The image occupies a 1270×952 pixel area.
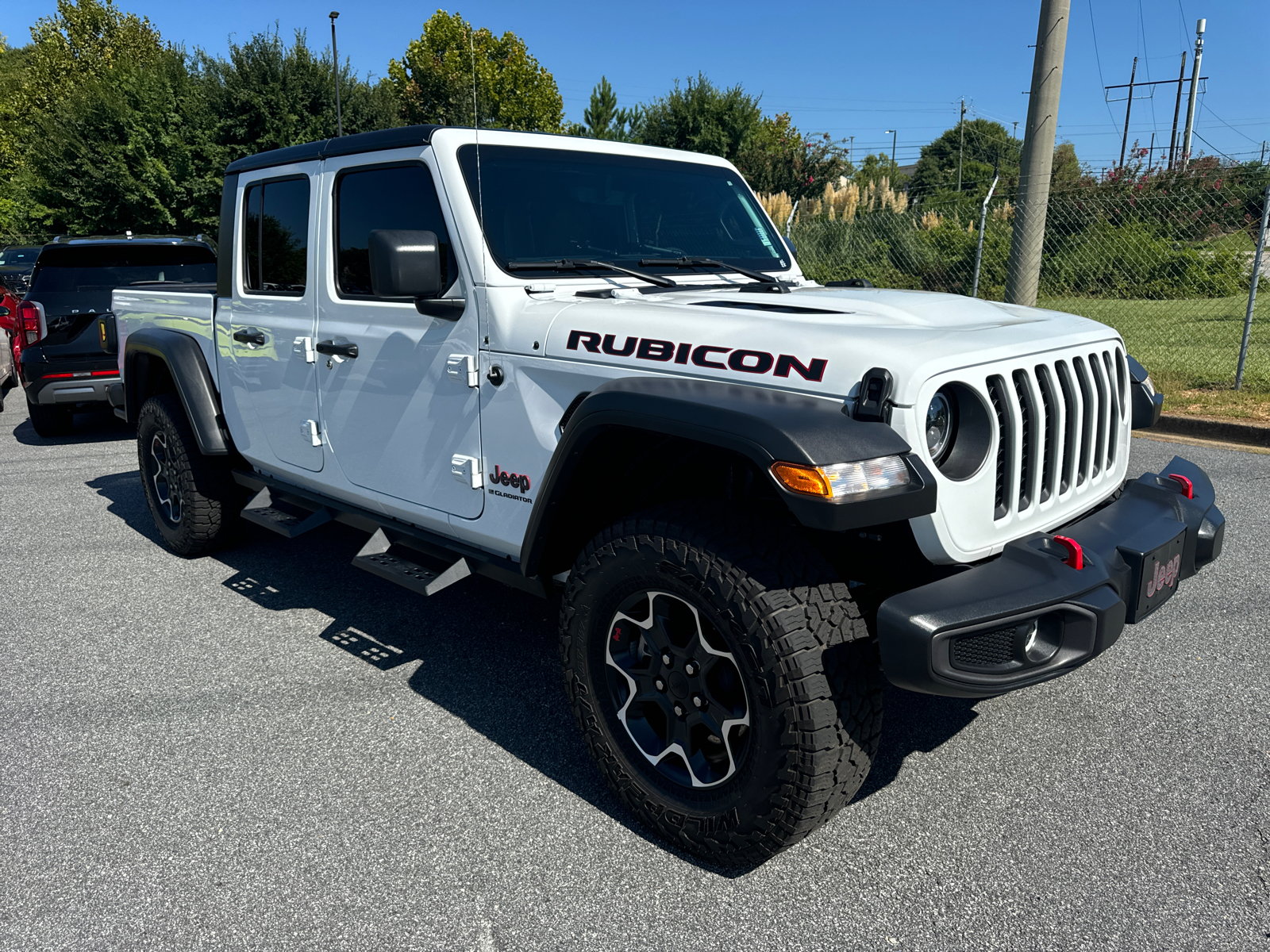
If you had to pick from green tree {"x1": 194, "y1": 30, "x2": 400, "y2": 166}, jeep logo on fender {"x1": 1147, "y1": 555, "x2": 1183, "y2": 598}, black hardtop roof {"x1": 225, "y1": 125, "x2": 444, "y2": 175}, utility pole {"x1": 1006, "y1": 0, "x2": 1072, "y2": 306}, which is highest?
green tree {"x1": 194, "y1": 30, "x2": 400, "y2": 166}

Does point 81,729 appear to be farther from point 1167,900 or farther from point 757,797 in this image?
point 1167,900

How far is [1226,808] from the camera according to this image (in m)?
2.67

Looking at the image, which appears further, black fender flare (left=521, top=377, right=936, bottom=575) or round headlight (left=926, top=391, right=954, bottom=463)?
round headlight (left=926, top=391, right=954, bottom=463)

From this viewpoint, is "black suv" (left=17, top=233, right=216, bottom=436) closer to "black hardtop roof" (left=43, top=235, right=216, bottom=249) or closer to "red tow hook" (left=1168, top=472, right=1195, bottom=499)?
"black hardtop roof" (left=43, top=235, right=216, bottom=249)

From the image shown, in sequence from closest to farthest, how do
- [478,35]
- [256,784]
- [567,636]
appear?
[567,636] < [256,784] < [478,35]

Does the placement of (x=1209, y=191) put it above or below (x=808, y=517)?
above

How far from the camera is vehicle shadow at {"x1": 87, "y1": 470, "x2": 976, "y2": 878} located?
301 centimetres

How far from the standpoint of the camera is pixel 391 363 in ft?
11.0

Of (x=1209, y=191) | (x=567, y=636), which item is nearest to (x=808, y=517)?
(x=567, y=636)

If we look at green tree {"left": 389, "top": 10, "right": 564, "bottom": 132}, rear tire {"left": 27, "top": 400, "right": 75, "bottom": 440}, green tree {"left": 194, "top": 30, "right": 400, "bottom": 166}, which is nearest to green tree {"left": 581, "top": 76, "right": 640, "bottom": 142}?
green tree {"left": 389, "top": 10, "right": 564, "bottom": 132}

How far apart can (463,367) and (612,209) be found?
0.90 m

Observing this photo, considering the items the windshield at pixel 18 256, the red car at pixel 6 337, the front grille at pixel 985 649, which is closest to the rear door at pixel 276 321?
the front grille at pixel 985 649

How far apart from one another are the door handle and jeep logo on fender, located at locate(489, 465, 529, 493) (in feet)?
2.92

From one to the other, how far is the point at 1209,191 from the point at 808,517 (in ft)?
34.2
